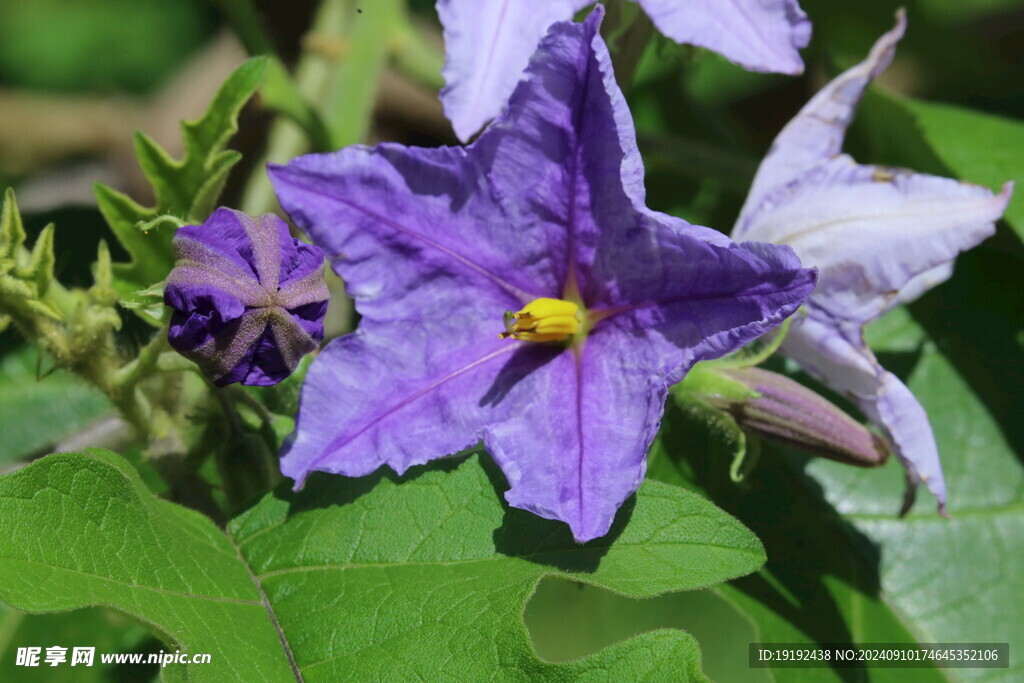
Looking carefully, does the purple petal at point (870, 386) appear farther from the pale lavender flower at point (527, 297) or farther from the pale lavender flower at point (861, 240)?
the pale lavender flower at point (527, 297)

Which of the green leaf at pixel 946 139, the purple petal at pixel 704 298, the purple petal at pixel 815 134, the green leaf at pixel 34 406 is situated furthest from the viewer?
the green leaf at pixel 34 406

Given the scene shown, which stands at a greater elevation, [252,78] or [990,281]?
[252,78]

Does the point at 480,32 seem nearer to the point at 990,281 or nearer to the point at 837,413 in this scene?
the point at 837,413

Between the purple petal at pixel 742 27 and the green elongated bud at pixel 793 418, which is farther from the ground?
the purple petal at pixel 742 27

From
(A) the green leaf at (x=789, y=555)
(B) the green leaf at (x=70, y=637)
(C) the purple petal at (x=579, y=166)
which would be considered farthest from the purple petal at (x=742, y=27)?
(B) the green leaf at (x=70, y=637)

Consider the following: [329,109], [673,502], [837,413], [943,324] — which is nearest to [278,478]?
[673,502]

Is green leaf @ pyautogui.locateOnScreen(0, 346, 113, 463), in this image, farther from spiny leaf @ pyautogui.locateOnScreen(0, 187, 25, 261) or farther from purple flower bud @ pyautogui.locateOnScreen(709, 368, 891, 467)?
purple flower bud @ pyautogui.locateOnScreen(709, 368, 891, 467)

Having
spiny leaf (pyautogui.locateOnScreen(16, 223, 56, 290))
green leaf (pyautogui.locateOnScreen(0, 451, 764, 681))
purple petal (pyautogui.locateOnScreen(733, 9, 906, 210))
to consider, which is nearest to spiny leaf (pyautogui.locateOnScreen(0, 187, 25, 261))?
spiny leaf (pyautogui.locateOnScreen(16, 223, 56, 290))
